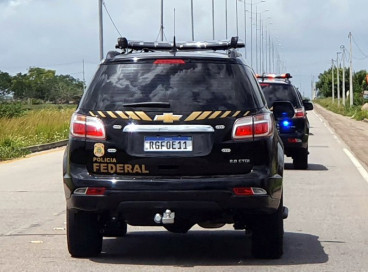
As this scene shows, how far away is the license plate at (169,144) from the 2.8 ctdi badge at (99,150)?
0.37m

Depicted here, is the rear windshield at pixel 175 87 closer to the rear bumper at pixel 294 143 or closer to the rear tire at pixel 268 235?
the rear tire at pixel 268 235

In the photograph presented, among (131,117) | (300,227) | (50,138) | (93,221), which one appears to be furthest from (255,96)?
(50,138)

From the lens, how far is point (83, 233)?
8469 millimetres

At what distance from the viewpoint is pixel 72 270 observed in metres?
8.07

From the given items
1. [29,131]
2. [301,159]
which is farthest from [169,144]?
[29,131]

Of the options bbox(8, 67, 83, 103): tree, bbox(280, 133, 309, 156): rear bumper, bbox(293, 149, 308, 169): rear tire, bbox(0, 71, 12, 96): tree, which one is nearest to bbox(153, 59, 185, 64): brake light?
bbox(280, 133, 309, 156): rear bumper

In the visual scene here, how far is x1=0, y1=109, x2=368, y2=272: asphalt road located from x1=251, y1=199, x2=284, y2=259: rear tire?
0.10m

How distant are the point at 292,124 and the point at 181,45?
10918 mm

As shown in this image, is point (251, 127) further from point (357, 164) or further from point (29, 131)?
point (29, 131)

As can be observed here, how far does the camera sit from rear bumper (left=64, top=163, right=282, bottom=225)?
7.83 meters

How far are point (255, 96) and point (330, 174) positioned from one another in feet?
36.5

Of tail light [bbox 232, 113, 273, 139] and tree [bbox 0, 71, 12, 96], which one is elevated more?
tail light [bbox 232, 113, 273, 139]

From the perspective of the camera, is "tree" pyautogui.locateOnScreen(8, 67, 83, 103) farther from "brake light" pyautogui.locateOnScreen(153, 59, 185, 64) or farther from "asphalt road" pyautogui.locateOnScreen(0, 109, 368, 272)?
"brake light" pyautogui.locateOnScreen(153, 59, 185, 64)

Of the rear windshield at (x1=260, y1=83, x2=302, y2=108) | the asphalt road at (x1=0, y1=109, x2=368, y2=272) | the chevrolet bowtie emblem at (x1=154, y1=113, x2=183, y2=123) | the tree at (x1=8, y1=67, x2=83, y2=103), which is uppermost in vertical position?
the chevrolet bowtie emblem at (x1=154, y1=113, x2=183, y2=123)
